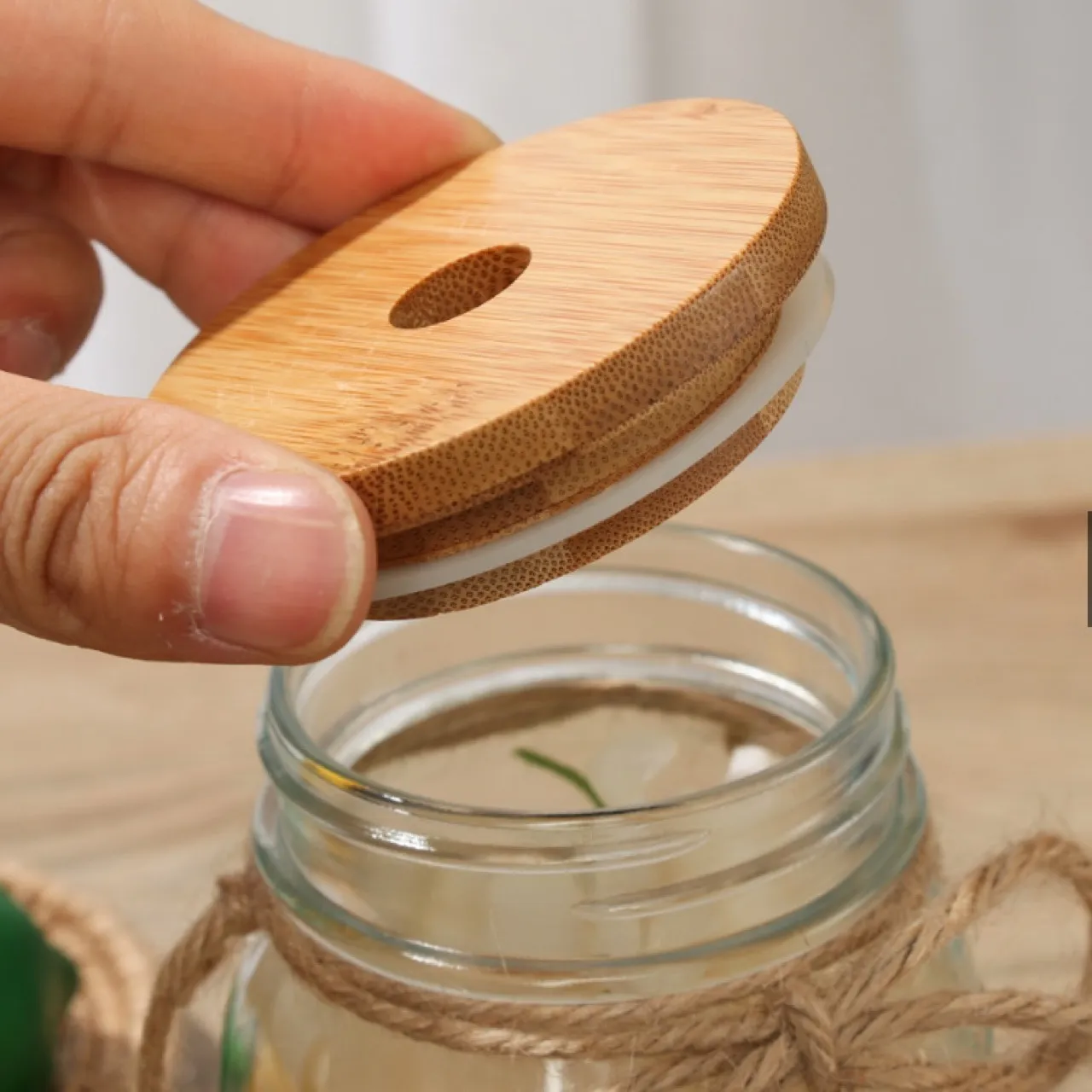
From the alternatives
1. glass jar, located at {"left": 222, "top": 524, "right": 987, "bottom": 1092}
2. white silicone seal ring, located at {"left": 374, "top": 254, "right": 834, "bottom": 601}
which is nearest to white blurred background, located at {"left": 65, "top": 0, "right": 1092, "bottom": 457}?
glass jar, located at {"left": 222, "top": 524, "right": 987, "bottom": 1092}

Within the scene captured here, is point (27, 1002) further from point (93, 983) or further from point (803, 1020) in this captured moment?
point (803, 1020)

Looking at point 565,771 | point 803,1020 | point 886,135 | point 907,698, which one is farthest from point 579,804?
point 886,135

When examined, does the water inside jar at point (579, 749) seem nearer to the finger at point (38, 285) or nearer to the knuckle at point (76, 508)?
the knuckle at point (76, 508)

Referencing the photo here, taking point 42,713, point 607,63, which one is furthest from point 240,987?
point 607,63

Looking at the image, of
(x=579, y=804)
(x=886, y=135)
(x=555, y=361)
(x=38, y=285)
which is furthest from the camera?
(x=886, y=135)

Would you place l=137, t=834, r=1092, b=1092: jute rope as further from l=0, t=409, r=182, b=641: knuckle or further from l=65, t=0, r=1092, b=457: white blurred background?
→ l=65, t=0, r=1092, b=457: white blurred background

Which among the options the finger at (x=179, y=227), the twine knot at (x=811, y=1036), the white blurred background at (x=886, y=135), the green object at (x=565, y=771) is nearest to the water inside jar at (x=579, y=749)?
the green object at (x=565, y=771)

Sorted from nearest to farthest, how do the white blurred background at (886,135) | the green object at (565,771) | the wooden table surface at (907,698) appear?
the green object at (565,771) → the wooden table surface at (907,698) → the white blurred background at (886,135)
